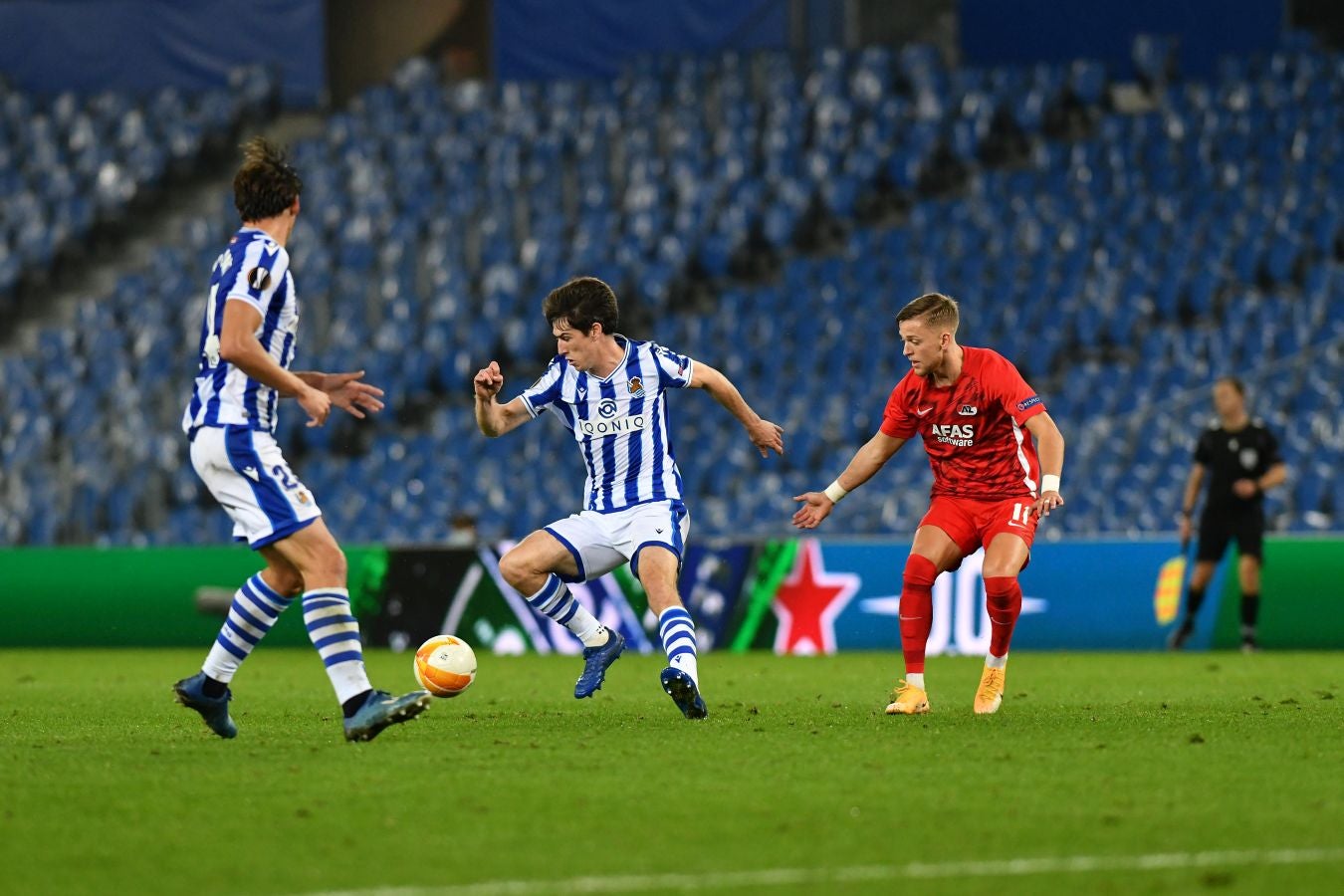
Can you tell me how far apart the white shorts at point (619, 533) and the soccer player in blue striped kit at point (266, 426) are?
1675mm

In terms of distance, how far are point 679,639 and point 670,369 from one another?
133cm

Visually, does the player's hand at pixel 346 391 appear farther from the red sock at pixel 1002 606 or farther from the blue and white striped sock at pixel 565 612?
the red sock at pixel 1002 606

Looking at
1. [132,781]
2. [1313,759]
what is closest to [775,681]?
[1313,759]

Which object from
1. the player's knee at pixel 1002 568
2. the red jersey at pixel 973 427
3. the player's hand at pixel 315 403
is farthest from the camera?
the red jersey at pixel 973 427

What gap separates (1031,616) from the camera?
1470 centimetres

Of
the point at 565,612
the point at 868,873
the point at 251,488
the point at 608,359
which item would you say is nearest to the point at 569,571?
the point at 565,612

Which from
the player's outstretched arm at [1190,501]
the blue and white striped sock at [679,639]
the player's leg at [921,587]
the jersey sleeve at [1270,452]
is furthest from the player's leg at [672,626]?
the jersey sleeve at [1270,452]

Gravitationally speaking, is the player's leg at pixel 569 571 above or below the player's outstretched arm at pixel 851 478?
below

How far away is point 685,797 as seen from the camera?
5.55 meters

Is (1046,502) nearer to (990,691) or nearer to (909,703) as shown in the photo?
(990,691)

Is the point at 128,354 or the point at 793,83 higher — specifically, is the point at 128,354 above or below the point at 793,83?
below

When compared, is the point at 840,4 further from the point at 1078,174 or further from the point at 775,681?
the point at 775,681

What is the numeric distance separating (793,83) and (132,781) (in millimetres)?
18736

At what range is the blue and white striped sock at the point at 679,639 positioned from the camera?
25.8 ft
